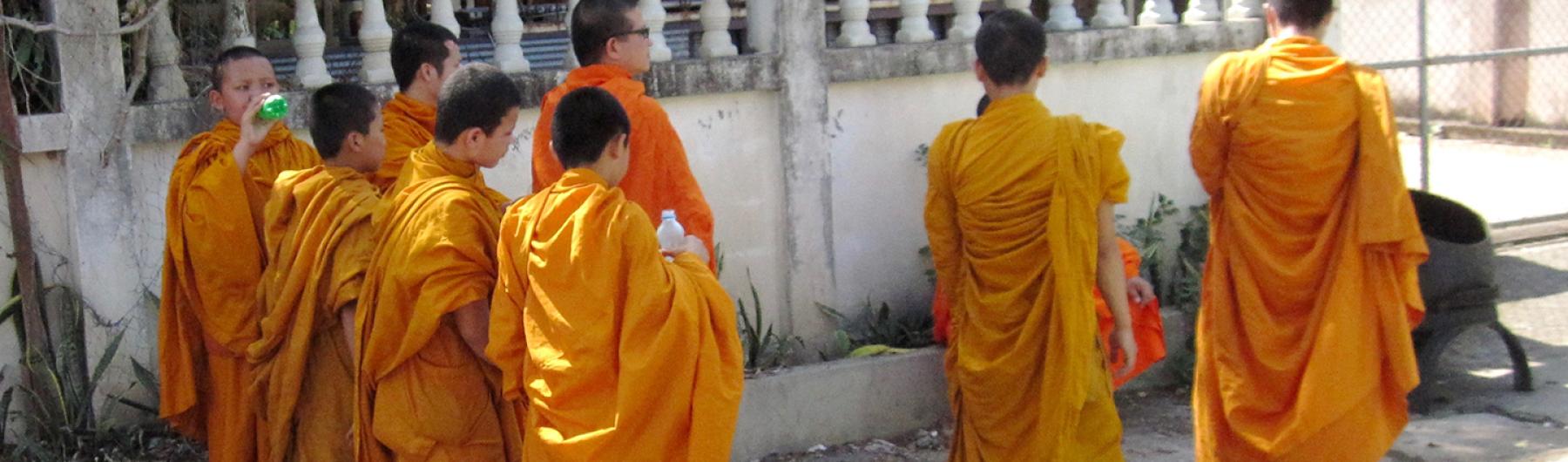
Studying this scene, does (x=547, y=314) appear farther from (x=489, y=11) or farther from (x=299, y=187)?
(x=489, y=11)

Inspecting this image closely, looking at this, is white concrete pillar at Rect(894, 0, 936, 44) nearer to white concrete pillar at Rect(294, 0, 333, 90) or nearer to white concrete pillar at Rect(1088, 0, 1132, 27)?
white concrete pillar at Rect(1088, 0, 1132, 27)

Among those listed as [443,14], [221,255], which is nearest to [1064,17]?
[443,14]

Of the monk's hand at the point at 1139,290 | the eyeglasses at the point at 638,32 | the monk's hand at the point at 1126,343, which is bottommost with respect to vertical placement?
the monk's hand at the point at 1126,343

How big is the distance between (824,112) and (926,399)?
114cm

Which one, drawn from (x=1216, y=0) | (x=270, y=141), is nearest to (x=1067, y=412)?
(x=270, y=141)

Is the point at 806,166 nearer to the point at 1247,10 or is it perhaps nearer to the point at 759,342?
the point at 759,342

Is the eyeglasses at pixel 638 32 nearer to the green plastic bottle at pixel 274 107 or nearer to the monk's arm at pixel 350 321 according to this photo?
the green plastic bottle at pixel 274 107

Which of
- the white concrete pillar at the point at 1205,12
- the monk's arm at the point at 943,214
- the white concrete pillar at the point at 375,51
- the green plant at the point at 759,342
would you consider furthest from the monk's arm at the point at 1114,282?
the white concrete pillar at the point at 1205,12

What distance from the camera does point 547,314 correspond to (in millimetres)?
3240

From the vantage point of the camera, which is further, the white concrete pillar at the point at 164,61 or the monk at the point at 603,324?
the white concrete pillar at the point at 164,61

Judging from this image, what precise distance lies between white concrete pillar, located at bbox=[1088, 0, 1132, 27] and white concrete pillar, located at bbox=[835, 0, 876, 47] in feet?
3.74

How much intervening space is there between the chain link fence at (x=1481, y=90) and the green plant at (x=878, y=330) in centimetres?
577

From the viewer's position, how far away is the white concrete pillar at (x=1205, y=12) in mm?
6887

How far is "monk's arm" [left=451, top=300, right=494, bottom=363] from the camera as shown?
3.52 meters
